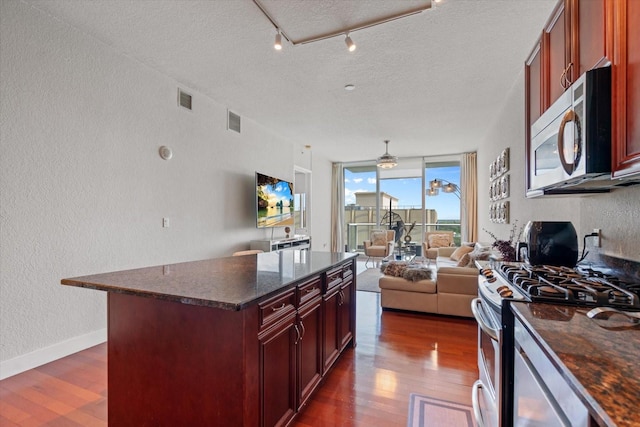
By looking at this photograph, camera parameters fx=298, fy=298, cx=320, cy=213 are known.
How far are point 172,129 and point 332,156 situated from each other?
4.71 metres

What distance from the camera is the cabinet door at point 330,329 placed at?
204cm

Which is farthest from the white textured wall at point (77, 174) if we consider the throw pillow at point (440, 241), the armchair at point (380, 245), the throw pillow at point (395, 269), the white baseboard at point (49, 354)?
the throw pillow at point (440, 241)

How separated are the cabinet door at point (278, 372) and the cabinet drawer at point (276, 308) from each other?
4cm

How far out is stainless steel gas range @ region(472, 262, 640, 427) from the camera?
976 millimetres

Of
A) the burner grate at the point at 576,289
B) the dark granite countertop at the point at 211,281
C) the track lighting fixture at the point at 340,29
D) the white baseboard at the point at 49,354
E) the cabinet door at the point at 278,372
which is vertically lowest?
the white baseboard at the point at 49,354

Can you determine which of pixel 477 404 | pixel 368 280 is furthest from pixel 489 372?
pixel 368 280

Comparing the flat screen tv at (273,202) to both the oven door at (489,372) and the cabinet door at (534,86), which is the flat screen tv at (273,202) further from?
the oven door at (489,372)

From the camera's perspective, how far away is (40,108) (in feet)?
7.72

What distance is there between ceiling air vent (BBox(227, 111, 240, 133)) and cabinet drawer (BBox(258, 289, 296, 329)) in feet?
11.4

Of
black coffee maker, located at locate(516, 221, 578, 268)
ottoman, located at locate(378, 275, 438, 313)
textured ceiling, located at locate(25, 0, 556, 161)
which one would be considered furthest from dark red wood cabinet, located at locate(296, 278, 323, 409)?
textured ceiling, located at locate(25, 0, 556, 161)

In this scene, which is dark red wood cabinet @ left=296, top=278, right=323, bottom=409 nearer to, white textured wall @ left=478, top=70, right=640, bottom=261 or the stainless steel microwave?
the stainless steel microwave

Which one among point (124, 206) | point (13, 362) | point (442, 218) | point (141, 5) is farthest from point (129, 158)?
point (442, 218)

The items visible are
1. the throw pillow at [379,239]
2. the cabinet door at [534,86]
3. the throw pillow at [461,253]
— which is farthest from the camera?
the throw pillow at [379,239]

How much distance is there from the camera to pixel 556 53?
5.40ft
